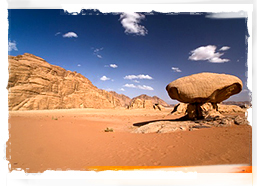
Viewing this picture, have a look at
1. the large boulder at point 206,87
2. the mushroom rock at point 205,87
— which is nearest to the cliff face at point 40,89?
the mushroom rock at point 205,87

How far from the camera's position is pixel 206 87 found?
985 cm

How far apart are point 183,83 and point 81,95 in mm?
53038

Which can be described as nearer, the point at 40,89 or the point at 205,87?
the point at 205,87

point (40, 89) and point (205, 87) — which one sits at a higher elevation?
point (40, 89)

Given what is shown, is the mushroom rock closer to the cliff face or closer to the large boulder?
the large boulder

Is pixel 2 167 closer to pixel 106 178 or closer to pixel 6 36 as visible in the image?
pixel 106 178

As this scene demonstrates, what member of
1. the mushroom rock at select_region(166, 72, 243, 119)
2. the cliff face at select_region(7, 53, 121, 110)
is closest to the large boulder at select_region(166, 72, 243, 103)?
the mushroom rock at select_region(166, 72, 243, 119)

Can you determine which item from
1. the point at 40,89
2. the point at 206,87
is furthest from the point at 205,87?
the point at 40,89

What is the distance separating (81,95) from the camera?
57.5 m

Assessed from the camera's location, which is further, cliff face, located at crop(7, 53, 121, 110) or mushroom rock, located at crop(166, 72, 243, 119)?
cliff face, located at crop(7, 53, 121, 110)

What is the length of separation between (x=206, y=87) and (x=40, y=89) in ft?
162

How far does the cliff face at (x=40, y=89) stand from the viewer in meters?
38.8

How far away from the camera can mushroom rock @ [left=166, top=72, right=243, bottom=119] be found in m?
9.73

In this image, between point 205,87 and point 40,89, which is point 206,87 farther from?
point 40,89
